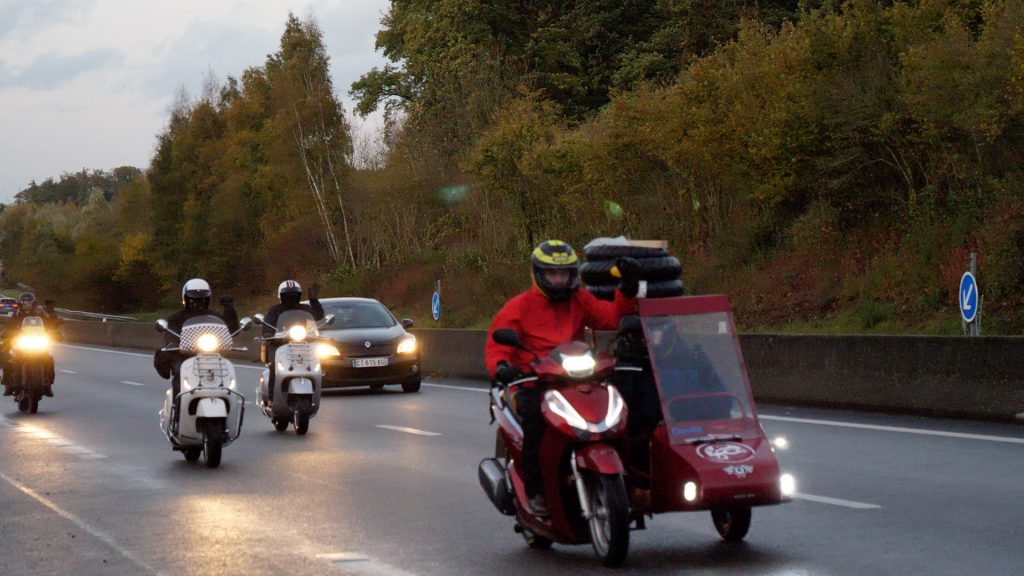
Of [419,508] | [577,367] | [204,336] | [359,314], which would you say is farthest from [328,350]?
[577,367]

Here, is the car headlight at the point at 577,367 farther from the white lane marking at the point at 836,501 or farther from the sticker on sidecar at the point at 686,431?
the white lane marking at the point at 836,501

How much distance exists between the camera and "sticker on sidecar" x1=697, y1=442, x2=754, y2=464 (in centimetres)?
805

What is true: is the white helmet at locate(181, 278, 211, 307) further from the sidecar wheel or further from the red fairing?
the red fairing

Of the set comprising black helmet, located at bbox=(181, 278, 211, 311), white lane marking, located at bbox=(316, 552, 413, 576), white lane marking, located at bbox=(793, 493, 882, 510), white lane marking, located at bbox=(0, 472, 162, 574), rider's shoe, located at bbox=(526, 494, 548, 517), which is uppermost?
black helmet, located at bbox=(181, 278, 211, 311)

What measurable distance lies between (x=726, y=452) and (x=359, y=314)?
18329 millimetres

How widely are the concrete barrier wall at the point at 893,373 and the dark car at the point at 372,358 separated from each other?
6034 mm

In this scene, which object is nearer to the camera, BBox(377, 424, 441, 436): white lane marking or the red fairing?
the red fairing

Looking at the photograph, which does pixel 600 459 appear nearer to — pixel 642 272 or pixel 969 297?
pixel 642 272

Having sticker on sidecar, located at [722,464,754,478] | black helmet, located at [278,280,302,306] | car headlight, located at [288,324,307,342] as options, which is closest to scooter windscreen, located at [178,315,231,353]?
car headlight, located at [288,324,307,342]

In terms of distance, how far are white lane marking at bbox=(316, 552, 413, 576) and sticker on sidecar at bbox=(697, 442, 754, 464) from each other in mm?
Result: 1640

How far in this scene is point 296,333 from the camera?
17578 mm

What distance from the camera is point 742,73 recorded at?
3694 centimetres

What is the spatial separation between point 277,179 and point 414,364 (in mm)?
66998

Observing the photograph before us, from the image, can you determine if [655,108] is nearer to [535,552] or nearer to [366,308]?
[366,308]
